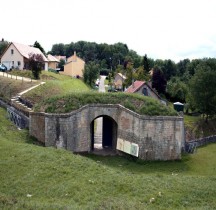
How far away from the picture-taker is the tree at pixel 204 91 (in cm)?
4444

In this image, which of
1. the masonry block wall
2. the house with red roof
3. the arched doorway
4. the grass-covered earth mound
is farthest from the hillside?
the house with red roof

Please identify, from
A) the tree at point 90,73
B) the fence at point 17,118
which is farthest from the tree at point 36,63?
the tree at point 90,73

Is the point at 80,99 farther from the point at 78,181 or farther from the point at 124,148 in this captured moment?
the point at 78,181

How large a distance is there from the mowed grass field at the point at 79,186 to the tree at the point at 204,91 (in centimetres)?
2637

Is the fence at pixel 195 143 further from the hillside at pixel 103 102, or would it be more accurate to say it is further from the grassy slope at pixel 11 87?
the grassy slope at pixel 11 87

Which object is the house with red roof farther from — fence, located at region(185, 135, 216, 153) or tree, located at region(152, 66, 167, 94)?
fence, located at region(185, 135, 216, 153)

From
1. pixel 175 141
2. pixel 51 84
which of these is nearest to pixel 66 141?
pixel 175 141

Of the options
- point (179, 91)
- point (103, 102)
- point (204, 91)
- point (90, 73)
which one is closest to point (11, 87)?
point (103, 102)

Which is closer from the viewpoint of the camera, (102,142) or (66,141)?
(66,141)

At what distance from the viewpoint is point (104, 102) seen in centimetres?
2748

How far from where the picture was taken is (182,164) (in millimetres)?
25672

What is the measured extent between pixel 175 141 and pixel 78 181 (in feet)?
36.9

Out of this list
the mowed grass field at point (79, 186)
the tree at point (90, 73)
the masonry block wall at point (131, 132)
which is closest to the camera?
the mowed grass field at point (79, 186)

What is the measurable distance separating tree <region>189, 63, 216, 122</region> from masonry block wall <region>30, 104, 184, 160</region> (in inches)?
770
